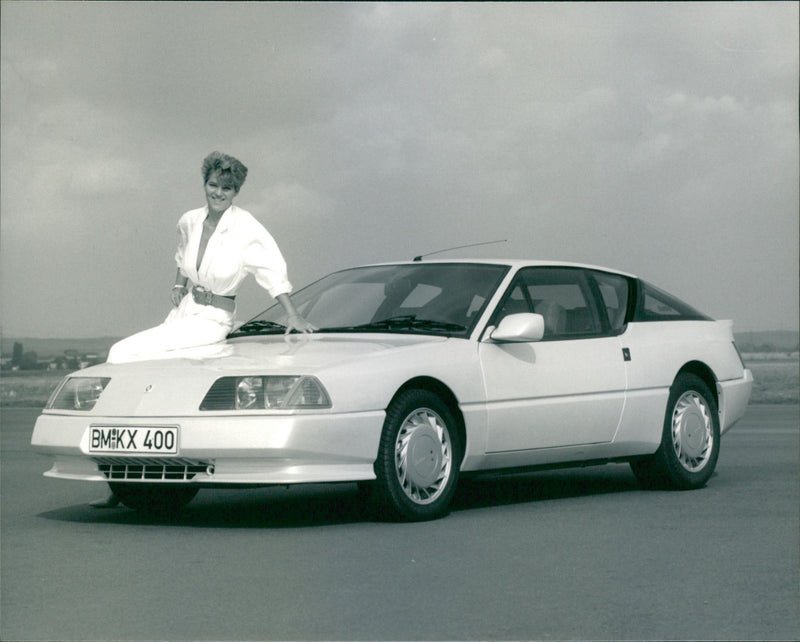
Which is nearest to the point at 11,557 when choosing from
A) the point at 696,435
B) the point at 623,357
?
the point at 623,357

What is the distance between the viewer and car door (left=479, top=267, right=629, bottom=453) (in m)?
8.95

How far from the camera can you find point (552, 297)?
9.76 meters

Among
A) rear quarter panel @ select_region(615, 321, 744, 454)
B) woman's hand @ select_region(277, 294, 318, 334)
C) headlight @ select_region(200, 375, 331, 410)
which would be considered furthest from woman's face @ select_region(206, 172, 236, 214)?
rear quarter panel @ select_region(615, 321, 744, 454)

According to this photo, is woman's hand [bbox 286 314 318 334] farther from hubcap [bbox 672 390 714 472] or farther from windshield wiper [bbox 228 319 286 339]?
hubcap [bbox 672 390 714 472]

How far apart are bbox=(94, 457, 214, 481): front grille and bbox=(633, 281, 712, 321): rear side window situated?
3.62 m

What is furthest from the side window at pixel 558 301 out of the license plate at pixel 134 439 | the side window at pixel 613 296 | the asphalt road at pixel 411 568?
the license plate at pixel 134 439

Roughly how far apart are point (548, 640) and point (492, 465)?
3881 millimetres

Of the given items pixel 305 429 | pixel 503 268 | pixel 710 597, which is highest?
→ pixel 503 268

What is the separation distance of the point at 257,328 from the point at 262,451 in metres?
2.03

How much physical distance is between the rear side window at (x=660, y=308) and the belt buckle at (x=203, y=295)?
2902mm

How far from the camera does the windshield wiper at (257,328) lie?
9.55 m

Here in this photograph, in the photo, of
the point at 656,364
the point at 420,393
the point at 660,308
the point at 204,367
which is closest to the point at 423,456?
the point at 420,393

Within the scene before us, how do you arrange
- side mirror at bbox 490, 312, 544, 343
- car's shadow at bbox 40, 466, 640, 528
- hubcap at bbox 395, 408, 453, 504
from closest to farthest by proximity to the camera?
hubcap at bbox 395, 408, 453, 504
car's shadow at bbox 40, 466, 640, 528
side mirror at bbox 490, 312, 544, 343

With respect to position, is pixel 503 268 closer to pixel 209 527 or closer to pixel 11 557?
pixel 209 527
